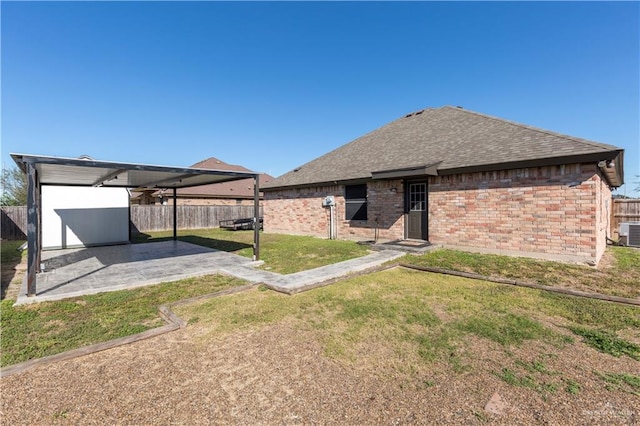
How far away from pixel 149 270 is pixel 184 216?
51.9 feet

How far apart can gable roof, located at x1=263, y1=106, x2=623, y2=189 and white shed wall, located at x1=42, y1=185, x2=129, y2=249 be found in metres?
7.64

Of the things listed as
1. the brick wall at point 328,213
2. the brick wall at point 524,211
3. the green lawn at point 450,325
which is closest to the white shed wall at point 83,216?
the brick wall at point 328,213

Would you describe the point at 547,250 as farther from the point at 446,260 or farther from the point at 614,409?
the point at 614,409

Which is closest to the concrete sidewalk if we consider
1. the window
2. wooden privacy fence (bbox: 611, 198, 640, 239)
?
the window

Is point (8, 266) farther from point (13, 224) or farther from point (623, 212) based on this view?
point (623, 212)

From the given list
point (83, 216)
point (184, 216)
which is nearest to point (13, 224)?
point (83, 216)

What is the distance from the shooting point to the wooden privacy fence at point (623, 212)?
12250 millimetres

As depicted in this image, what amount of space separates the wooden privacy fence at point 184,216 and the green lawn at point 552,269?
1858cm

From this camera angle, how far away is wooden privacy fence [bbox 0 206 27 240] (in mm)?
15406

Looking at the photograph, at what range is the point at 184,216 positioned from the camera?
22.0 meters

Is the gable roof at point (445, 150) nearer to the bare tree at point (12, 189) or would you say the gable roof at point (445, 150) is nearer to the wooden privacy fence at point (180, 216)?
the wooden privacy fence at point (180, 216)

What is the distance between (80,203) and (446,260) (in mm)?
14620

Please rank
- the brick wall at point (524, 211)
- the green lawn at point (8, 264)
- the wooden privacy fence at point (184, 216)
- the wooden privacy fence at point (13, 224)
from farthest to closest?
1. the wooden privacy fence at point (184, 216)
2. the wooden privacy fence at point (13, 224)
3. the brick wall at point (524, 211)
4. the green lawn at point (8, 264)

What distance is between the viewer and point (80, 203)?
1209 cm
